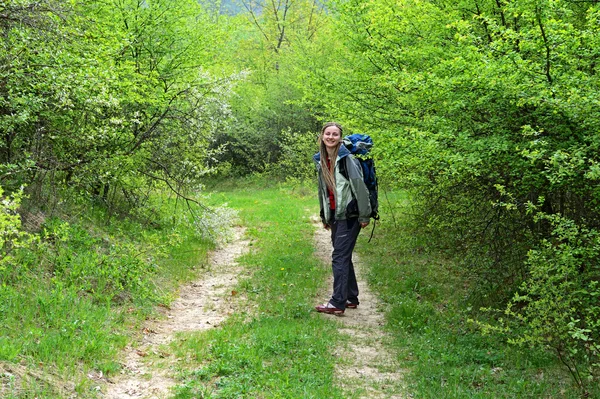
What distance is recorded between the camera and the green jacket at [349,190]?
6504 mm

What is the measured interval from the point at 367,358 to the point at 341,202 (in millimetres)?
2084

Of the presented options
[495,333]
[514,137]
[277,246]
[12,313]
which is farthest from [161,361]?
[277,246]

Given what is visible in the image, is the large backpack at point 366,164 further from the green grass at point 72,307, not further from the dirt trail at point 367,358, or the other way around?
the green grass at point 72,307

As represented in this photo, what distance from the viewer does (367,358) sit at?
5305 mm

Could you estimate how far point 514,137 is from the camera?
5230 mm

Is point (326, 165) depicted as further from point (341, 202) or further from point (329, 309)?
point (329, 309)

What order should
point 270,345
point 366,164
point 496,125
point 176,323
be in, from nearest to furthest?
1. point 270,345
2. point 496,125
3. point 176,323
4. point 366,164

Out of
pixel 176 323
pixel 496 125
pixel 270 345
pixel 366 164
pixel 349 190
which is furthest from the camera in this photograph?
pixel 366 164

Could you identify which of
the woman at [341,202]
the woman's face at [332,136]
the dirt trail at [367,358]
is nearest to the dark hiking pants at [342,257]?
the woman at [341,202]

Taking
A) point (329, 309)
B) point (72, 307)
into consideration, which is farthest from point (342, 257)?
point (72, 307)

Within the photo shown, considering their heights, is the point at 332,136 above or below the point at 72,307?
above

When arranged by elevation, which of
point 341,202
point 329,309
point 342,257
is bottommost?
point 329,309

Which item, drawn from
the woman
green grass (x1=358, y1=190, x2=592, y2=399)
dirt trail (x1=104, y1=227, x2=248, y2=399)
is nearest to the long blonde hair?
the woman

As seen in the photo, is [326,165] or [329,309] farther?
[326,165]
